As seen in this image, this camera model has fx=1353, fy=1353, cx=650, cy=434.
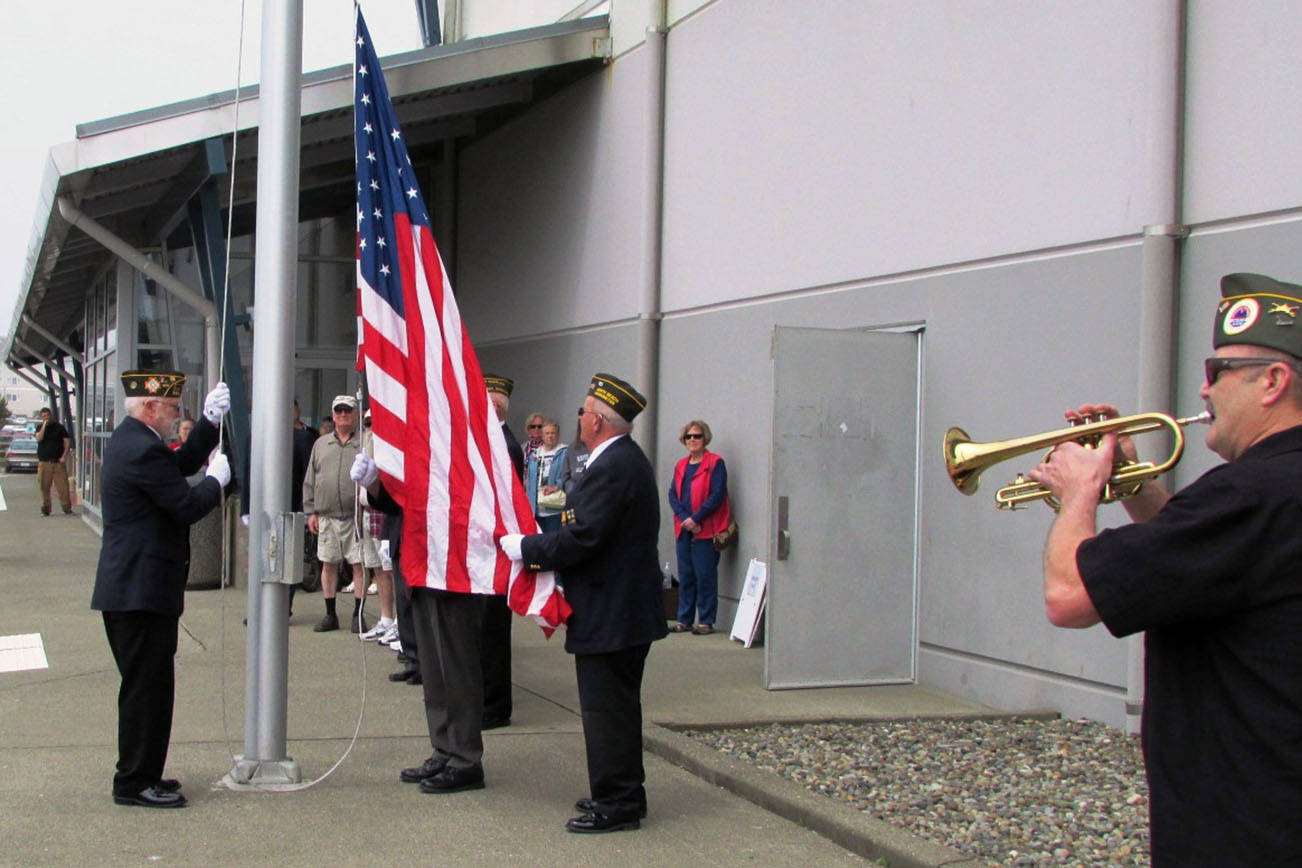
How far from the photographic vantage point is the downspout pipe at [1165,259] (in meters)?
7.21

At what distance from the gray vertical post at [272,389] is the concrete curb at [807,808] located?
1.93 metres

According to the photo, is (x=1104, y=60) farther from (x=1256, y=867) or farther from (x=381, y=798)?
(x=1256, y=867)

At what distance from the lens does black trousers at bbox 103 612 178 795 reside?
18.9 ft

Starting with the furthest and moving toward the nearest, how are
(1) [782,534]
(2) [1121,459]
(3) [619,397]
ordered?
(1) [782,534]
(3) [619,397]
(2) [1121,459]

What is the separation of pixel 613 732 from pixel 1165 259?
3958mm

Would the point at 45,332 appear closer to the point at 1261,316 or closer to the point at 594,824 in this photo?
the point at 594,824

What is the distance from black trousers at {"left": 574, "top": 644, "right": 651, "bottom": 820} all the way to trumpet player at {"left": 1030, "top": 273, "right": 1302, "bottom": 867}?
331cm

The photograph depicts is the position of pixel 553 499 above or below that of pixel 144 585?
above

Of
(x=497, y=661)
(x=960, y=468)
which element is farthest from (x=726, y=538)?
(x=960, y=468)

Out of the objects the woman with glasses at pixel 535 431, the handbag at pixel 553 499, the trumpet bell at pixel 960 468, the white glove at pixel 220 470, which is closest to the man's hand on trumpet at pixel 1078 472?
the trumpet bell at pixel 960 468

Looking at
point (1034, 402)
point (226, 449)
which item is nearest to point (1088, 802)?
point (1034, 402)

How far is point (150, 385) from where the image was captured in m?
6.04

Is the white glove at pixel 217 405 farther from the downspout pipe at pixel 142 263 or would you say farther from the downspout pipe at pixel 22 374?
the downspout pipe at pixel 22 374

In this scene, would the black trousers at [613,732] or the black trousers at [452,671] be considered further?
the black trousers at [452,671]
